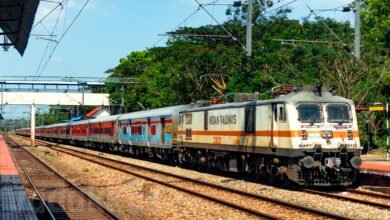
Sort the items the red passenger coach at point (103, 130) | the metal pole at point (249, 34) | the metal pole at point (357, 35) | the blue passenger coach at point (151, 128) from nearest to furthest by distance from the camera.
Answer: the metal pole at point (249, 34) → the blue passenger coach at point (151, 128) → the metal pole at point (357, 35) → the red passenger coach at point (103, 130)

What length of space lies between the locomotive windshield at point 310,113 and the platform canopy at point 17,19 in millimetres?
8526

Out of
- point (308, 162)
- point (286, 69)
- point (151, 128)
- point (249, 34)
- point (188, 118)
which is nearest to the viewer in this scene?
point (308, 162)

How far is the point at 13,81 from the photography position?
79750mm

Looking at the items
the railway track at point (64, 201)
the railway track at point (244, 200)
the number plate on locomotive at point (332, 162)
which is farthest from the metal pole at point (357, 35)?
the railway track at point (64, 201)

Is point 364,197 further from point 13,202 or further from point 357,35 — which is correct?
point 357,35

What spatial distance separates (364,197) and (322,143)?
7.42ft

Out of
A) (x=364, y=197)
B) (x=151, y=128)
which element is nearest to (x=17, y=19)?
(x=364, y=197)

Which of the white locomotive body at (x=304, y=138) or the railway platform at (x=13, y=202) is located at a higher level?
the white locomotive body at (x=304, y=138)

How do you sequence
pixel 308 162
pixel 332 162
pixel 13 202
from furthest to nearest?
pixel 332 162 → pixel 308 162 → pixel 13 202

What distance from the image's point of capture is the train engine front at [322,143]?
59.5 ft

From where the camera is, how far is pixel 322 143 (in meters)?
18.3

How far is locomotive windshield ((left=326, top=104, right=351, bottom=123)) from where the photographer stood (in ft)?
61.6

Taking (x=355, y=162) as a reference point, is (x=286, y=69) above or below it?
above

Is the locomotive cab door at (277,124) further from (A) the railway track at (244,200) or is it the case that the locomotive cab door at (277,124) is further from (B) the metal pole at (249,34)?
(B) the metal pole at (249,34)
